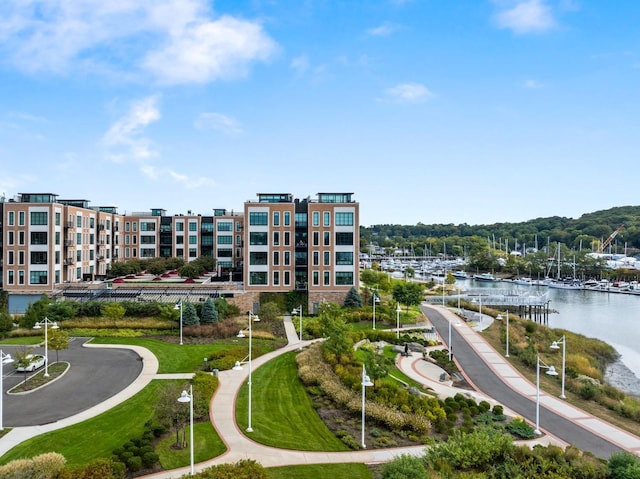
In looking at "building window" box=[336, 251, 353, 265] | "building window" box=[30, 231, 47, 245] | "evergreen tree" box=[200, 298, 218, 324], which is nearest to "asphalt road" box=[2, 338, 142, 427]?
"evergreen tree" box=[200, 298, 218, 324]

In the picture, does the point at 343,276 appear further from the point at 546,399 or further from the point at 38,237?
the point at 38,237

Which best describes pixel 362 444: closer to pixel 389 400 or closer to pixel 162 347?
pixel 389 400

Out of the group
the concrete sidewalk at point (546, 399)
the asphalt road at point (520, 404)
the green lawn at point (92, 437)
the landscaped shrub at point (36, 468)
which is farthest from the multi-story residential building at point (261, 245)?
the landscaped shrub at point (36, 468)

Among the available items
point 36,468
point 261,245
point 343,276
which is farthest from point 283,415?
point 261,245

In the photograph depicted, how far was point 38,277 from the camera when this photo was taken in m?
57.7

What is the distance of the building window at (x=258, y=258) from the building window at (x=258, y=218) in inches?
154

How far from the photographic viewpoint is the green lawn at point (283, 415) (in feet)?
72.9

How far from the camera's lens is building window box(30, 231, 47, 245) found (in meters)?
58.0

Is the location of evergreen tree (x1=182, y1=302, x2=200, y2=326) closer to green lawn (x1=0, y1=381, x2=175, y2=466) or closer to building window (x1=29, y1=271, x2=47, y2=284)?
green lawn (x1=0, y1=381, x2=175, y2=466)

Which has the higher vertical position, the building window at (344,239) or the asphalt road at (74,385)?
the building window at (344,239)

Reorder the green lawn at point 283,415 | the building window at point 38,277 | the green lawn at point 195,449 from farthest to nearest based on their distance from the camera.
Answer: the building window at point 38,277, the green lawn at point 283,415, the green lawn at point 195,449

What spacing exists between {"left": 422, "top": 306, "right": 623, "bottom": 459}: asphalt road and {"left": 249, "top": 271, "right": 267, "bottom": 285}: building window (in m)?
24.1

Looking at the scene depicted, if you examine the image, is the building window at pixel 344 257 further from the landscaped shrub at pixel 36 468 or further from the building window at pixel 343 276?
the landscaped shrub at pixel 36 468

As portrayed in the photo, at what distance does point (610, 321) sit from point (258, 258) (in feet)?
194
